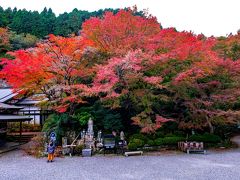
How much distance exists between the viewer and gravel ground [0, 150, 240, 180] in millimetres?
9117

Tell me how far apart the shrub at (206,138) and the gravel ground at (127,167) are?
203 cm

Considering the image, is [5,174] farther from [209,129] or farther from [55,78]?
[209,129]

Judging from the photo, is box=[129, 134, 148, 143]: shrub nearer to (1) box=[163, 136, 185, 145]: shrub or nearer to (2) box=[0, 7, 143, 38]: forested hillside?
(1) box=[163, 136, 185, 145]: shrub

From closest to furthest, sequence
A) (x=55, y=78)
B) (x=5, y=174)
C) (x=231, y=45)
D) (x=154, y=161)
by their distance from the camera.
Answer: (x=5, y=174) → (x=154, y=161) → (x=55, y=78) → (x=231, y=45)

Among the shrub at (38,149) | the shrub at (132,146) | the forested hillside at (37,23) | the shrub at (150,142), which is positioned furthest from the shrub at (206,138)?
the forested hillside at (37,23)

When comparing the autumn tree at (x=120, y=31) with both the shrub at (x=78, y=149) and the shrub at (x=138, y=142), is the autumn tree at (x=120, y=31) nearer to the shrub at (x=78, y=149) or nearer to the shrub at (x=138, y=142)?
the shrub at (x=138, y=142)

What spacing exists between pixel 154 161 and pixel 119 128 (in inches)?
A: 185

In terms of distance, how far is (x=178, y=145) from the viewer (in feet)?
50.1

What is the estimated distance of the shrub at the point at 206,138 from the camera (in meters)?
15.6

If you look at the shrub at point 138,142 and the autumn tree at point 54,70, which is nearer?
the shrub at point 138,142

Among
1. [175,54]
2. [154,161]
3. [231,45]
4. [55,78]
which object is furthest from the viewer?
[231,45]

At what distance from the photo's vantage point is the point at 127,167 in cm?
1056

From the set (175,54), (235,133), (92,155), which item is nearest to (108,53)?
(175,54)

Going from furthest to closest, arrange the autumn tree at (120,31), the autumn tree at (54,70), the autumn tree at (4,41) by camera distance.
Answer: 1. the autumn tree at (4,41)
2. the autumn tree at (120,31)
3. the autumn tree at (54,70)
